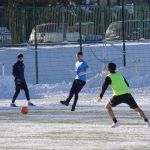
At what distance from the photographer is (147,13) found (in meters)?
33.6

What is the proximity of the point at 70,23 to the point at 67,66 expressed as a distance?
7.27ft

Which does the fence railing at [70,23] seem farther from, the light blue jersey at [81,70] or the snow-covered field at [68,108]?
the light blue jersey at [81,70]

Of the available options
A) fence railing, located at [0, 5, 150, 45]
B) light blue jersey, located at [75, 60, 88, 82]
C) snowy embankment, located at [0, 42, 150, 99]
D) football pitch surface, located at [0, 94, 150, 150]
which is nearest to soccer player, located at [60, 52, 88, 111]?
light blue jersey, located at [75, 60, 88, 82]

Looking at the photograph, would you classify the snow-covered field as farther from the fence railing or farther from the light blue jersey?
the light blue jersey

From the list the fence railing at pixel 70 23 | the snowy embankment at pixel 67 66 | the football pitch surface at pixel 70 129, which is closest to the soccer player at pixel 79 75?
the football pitch surface at pixel 70 129

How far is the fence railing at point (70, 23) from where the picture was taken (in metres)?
33.0

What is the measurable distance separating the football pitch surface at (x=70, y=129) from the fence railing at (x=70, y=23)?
8.54 metres

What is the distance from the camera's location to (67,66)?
34531 millimetres

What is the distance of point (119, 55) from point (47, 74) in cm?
346

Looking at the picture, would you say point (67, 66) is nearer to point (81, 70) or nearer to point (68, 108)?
point (68, 108)

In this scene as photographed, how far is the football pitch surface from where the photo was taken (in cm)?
1580

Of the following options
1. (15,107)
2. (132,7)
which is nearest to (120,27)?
(132,7)

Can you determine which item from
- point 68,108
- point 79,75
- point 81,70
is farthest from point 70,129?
point 68,108

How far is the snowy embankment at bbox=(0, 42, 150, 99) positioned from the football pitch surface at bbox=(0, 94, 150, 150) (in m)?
4.59
